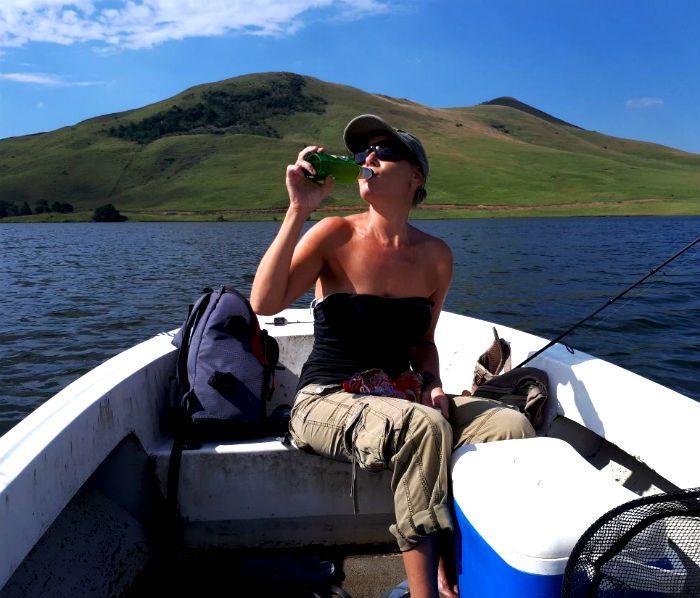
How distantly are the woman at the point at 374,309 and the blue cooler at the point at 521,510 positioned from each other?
9.3 inches

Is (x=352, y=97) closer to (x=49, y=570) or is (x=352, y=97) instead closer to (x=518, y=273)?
(x=518, y=273)

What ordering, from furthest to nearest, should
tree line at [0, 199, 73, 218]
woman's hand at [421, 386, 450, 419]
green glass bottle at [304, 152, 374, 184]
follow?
tree line at [0, 199, 73, 218] < woman's hand at [421, 386, 450, 419] < green glass bottle at [304, 152, 374, 184]

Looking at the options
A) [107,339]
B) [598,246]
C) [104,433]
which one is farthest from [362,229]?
[598,246]

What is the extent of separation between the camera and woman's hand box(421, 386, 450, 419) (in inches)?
110

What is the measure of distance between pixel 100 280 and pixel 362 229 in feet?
78.4

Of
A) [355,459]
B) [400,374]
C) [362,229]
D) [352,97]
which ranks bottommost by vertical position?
[355,459]

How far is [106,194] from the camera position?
117500 mm

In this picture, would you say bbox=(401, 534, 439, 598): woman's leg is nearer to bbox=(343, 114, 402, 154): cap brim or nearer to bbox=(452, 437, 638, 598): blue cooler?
bbox=(452, 437, 638, 598): blue cooler

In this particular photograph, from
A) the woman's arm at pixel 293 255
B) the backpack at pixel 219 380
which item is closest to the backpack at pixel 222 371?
the backpack at pixel 219 380

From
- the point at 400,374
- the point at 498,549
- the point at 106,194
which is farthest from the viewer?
the point at 106,194

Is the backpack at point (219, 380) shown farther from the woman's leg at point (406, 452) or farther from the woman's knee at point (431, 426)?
the woman's knee at point (431, 426)

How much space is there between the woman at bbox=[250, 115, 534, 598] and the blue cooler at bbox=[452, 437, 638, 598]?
0.24 meters

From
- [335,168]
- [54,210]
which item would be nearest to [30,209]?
[54,210]

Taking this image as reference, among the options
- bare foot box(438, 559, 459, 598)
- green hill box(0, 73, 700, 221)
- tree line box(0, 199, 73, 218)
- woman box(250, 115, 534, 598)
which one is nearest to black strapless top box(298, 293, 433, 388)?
woman box(250, 115, 534, 598)
